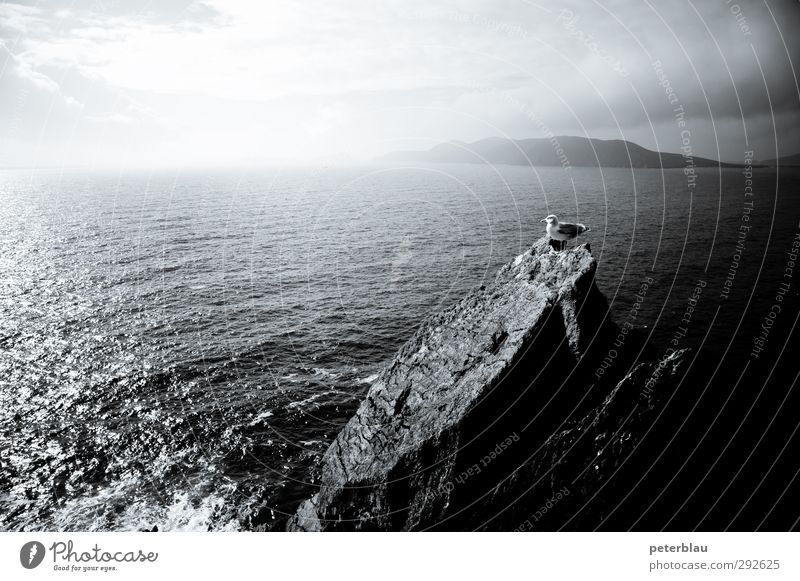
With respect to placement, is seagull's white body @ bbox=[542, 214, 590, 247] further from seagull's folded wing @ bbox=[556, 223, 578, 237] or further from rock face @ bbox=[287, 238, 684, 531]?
rock face @ bbox=[287, 238, 684, 531]

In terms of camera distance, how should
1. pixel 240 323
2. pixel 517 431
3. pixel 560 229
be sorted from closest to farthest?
pixel 517 431
pixel 560 229
pixel 240 323

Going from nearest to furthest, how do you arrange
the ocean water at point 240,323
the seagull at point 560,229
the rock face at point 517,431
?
the rock face at point 517,431 < the seagull at point 560,229 < the ocean water at point 240,323

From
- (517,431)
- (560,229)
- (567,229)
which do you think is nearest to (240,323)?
(517,431)

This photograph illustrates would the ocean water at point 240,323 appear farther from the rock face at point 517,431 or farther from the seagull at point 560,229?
the seagull at point 560,229

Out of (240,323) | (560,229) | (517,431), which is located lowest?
(240,323)

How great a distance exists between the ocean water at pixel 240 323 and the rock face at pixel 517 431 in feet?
20.8

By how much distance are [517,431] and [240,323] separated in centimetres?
3149

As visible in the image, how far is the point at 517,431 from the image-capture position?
20562mm

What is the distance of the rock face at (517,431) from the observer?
66.4ft

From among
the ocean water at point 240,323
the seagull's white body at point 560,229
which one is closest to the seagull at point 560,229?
the seagull's white body at point 560,229

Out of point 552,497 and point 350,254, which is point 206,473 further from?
point 350,254

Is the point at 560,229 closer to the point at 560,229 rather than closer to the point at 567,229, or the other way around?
the point at 560,229

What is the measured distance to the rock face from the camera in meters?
20.2

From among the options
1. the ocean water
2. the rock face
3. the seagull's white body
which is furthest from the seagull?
the ocean water
